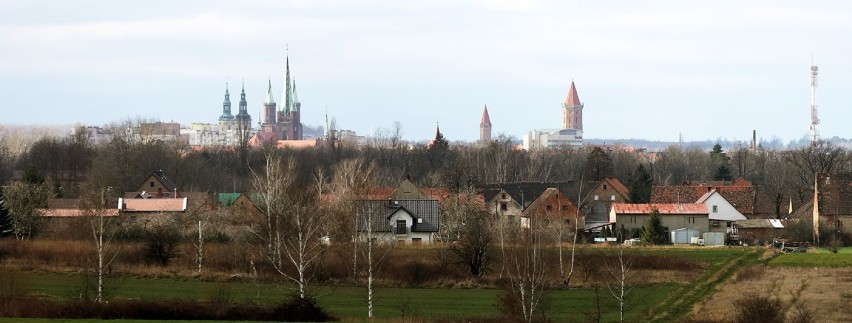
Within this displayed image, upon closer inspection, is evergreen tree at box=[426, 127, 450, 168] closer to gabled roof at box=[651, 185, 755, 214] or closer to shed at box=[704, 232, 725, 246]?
gabled roof at box=[651, 185, 755, 214]

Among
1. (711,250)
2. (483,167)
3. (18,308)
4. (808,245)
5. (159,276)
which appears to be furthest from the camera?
(483,167)

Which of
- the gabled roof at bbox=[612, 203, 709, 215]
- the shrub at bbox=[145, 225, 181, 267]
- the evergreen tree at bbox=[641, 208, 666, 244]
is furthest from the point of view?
the gabled roof at bbox=[612, 203, 709, 215]

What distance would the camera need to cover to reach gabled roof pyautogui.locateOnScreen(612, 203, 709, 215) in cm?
7194

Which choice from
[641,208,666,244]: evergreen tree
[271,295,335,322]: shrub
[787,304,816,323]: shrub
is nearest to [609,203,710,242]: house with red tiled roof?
[641,208,666,244]: evergreen tree

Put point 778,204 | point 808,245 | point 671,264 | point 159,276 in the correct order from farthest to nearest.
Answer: point 778,204, point 808,245, point 671,264, point 159,276

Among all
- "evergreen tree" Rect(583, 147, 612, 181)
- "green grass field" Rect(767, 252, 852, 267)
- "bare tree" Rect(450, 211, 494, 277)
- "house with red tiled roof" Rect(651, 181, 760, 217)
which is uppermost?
"evergreen tree" Rect(583, 147, 612, 181)

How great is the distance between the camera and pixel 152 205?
72438mm

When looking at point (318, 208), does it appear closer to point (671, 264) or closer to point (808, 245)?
point (671, 264)

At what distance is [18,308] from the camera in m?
32.4

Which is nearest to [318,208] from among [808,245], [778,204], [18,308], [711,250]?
[18,308]

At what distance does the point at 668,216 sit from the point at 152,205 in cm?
2744

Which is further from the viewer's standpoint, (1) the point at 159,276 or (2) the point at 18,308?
(1) the point at 159,276

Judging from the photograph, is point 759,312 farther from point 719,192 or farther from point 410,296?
point 719,192

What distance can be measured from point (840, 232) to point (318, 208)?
33.5 m
